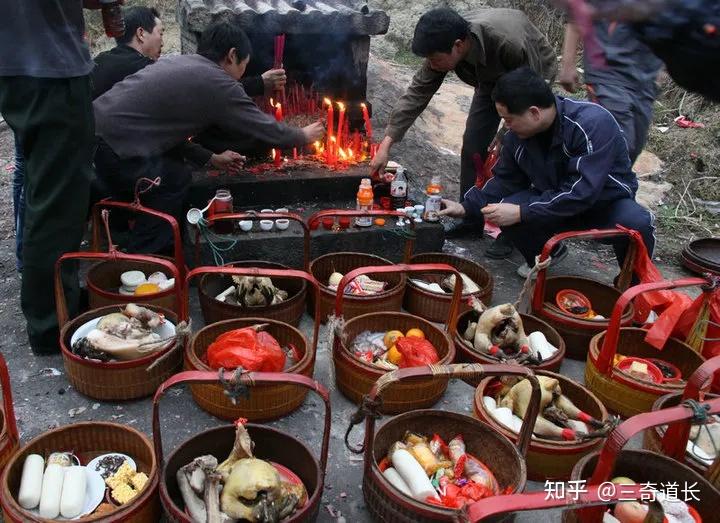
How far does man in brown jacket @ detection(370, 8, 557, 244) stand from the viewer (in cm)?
521

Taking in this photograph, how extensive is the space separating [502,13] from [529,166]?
5.38ft

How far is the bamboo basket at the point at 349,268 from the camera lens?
4.38m

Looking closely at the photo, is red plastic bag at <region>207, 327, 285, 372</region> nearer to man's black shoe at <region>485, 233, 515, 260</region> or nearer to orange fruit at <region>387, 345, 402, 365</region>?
orange fruit at <region>387, 345, 402, 365</region>

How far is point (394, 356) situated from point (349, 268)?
4.01 ft

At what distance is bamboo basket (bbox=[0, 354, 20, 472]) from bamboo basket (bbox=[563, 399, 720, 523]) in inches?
106

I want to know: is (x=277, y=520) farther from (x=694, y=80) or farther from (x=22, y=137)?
(x=22, y=137)

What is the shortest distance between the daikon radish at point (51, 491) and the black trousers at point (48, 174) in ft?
4.46

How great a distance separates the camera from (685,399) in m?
2.98

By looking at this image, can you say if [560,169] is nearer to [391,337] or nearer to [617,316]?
[617,316]

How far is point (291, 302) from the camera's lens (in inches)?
168

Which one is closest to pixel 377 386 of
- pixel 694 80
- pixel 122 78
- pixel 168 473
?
pixel 168 473

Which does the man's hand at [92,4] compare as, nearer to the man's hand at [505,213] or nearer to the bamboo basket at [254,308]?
the bamboo basket at [254,308]

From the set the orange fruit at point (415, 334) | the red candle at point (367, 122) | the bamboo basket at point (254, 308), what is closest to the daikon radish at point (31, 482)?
the bamboo basket at point (254, 308)

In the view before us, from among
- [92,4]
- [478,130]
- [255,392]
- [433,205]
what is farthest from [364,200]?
[92,4]
